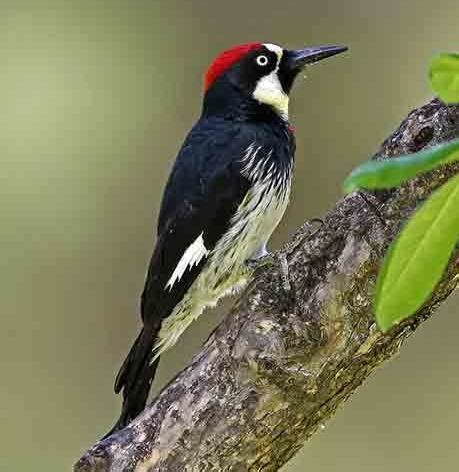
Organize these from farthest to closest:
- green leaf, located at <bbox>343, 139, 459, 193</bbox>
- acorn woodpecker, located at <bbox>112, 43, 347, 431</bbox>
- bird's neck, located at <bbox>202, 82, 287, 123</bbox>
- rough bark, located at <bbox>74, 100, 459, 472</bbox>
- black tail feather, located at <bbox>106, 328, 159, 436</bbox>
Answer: bird's neck, located at <bbox>202, 82, 287, 123</bbox>
acorn woodpecker, located at <bbox>112, 43, 347, 431</bbox>
black tail feather, located at <bbox>106, 328, 159, 436</bbox>
rough bark, located at <bbox>74, 100, 459, 472</bbox>
green leaf, located at <bbox>343, 139, 459, 193</bbox>

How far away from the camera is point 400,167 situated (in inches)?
14.9

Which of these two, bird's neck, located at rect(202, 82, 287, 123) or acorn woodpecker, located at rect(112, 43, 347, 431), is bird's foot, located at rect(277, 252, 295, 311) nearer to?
acorn woodpecker, located at rect(112, 43, 347, 431)

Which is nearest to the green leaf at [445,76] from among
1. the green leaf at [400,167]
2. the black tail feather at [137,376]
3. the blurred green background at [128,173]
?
the green leaf at [400,167]

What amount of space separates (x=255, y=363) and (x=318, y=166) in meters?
1.99

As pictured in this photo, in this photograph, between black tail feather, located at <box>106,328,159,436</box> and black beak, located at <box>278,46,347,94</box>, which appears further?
black beak, located at <box>278,46,347,94</box>

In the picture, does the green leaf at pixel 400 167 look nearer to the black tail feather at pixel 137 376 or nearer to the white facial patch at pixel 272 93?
the black tail feather at pixel 137 376

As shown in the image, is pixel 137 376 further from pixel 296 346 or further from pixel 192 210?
pixel 296 346

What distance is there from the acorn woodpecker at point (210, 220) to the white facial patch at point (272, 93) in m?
0.02

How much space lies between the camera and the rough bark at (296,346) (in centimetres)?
120

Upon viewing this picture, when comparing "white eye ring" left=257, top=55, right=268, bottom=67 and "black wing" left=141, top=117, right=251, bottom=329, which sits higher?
"white eye ring" left=257, top=55, right=268, bottom=67

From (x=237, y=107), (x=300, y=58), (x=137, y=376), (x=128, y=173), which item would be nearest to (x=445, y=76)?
(x=137, y=376)

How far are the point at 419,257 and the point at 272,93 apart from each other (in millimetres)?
1888

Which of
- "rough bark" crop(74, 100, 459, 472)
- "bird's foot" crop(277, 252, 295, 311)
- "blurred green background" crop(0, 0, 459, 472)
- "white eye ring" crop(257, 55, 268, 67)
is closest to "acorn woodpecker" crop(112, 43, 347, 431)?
"white eye ring" crop(257, 55, 268, 67)

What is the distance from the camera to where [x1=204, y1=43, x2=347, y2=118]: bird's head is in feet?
7.37
